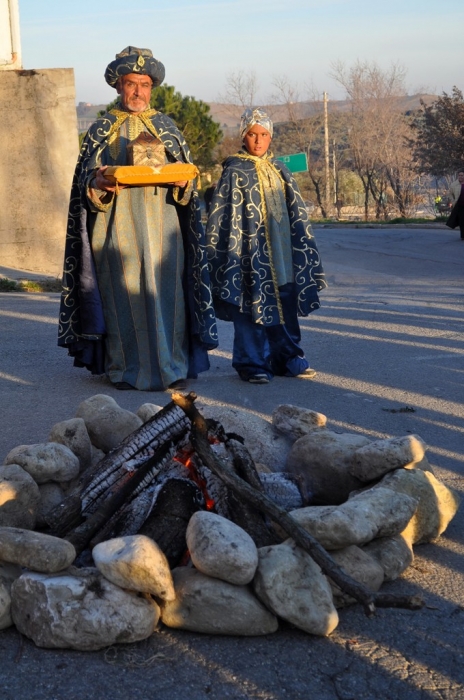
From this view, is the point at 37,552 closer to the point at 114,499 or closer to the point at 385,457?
the point at 114,499

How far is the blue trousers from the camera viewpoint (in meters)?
7.08

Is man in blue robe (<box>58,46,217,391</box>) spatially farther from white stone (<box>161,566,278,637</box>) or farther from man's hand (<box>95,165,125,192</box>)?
white stone (<box>161,566,278,637</box>)

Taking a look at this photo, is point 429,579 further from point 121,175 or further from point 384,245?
point 384,245

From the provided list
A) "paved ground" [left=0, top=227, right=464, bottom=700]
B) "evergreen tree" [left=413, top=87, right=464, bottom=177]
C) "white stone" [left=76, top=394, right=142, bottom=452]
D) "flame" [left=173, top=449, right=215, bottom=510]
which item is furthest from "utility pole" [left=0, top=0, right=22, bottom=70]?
"evergreen tree" [left=413, top=87, right=464, bottom=177]

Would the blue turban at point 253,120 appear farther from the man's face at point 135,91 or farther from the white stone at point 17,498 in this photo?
the white stone at point 17,498

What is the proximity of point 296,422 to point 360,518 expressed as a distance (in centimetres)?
114

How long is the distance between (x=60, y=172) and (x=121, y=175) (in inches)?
278

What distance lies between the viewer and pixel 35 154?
12641mm

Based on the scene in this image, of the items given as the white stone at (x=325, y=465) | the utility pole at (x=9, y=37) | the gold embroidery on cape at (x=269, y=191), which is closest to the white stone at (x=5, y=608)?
the white stone at (x=325, y=465)

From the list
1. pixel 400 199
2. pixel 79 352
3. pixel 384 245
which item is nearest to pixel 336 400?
pixel 79 352

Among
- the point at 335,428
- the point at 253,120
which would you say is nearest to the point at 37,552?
the point at 335,428

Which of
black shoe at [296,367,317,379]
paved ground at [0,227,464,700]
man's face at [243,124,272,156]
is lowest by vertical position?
paved ground at [0,227,464,700]

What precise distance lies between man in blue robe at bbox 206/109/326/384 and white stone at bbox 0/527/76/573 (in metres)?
3.94

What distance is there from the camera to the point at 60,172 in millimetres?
12758
